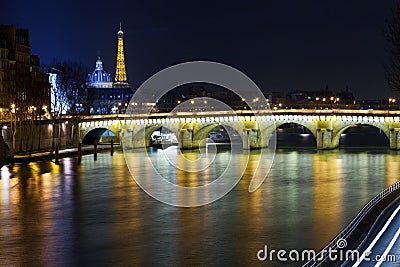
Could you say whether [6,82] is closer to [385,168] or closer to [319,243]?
[385,168]

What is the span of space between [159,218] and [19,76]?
4326 cm

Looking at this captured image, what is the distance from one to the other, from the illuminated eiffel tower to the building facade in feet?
245

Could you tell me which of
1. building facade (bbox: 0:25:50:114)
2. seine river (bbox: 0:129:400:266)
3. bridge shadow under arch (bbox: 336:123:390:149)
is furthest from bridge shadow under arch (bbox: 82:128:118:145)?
seine river (bbox: 0:129:400:266)

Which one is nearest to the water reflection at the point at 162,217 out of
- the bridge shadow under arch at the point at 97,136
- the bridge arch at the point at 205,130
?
the bridge arch at the point at 205,130

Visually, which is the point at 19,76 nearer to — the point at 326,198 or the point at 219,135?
the point at 326,198

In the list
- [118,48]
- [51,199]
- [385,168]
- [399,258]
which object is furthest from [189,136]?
[118,48]

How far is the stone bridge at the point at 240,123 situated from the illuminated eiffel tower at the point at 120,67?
80362mm

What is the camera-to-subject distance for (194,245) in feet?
89.1

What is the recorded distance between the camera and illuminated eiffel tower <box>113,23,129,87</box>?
6875 inches

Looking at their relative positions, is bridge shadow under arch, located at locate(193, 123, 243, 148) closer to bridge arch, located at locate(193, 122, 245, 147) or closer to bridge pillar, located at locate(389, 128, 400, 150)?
bridge arch, located at locate(193, 122, 245, 147)

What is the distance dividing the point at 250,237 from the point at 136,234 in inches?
172

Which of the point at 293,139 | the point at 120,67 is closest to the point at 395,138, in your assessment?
the point at 293,139

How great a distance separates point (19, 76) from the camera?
7300 centimetres

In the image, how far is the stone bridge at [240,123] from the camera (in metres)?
86.0
